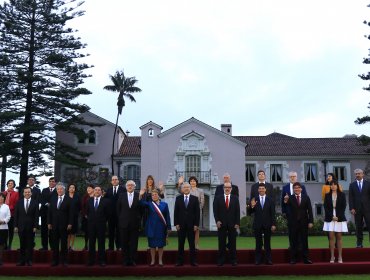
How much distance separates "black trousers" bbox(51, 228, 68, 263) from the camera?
33.4 feet

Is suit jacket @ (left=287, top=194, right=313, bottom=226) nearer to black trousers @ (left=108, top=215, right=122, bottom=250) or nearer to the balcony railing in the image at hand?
black trousers @ (left=108, top=215, right=122, bottom=250)

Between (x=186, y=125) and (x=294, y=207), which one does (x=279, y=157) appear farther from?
(x=294, y=207)

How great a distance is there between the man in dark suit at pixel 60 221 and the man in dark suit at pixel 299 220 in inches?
194

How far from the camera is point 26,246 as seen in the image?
10398 millimetres

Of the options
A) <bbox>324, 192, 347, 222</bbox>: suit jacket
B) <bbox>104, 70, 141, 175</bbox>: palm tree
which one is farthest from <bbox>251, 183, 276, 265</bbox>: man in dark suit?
<bbox>104, 70, 141, 175</bbox>: palm tree

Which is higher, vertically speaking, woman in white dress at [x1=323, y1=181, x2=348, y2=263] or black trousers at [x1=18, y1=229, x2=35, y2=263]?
woman in white dress at [x1=323, y1=181, x2=348, y2=263]

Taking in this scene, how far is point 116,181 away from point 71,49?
24346mm

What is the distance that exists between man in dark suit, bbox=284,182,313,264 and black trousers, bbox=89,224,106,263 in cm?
412

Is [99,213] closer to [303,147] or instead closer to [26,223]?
[26,223]

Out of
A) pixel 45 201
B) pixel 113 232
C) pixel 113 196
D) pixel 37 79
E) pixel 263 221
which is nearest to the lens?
pixel 263 221

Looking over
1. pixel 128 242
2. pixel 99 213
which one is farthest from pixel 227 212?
pixel 99 213

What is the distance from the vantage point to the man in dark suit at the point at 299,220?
10.0 m

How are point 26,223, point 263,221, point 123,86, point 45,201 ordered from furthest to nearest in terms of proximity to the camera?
point 123,86 → point 45,201 → point 26,223 → point 263,221

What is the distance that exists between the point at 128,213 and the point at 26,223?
Result: 245 centimetres
